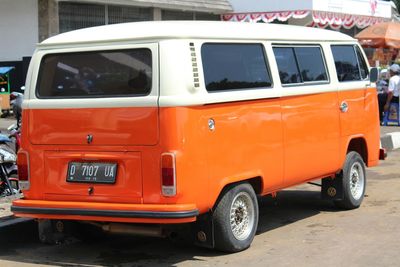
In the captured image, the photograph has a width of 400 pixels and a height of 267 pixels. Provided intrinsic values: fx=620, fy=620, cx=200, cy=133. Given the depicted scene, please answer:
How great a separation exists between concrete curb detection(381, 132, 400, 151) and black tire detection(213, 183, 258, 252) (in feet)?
26.4

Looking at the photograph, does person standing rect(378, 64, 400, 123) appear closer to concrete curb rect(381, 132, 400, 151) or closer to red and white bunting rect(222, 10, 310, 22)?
concrete curb rect(381, 132, 400, 151)

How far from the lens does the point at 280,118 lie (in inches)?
251

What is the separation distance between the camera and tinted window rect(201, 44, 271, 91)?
5.61m

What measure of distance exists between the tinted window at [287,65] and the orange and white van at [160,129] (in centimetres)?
2

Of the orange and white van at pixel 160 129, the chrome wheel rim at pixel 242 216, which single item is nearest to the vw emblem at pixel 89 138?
the orange and white van at pixel 160 129

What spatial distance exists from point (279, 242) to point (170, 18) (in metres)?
14.5

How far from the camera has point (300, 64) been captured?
6906mm

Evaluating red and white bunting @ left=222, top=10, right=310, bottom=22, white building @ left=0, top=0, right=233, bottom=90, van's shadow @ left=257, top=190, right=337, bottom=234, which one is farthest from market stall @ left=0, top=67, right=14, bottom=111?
van's shadow @ left=257, top=190, right=337, bottom=234

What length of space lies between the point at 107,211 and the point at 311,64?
122 inches

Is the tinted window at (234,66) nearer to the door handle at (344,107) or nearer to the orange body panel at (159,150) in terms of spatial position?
the orange body panel at (159,150)

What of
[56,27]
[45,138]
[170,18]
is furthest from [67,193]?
[170,18]

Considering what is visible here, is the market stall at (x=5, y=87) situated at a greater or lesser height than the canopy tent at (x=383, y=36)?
lesser

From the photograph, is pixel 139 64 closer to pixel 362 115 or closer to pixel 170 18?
pixel 362 115

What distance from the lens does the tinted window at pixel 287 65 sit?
653 centimetres
